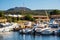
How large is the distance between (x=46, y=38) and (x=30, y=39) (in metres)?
0.44

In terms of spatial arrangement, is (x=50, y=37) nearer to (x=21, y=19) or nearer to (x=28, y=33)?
(x=28, y=33)

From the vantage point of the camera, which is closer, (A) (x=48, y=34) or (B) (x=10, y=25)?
(A) (x=48, y=34)

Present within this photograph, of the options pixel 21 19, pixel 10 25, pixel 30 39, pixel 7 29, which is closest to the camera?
pixel 30 39

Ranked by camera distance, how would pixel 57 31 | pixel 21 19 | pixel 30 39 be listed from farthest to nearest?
1. pixel 21 19
2. pixel 57 31
3. pixel 30 39

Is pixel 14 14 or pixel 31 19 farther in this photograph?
pixel 14 14

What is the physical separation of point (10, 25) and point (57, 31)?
2.29 meters

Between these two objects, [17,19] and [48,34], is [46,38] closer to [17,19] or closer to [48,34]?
[48,34]

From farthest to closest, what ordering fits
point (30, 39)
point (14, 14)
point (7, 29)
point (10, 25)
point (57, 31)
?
point (14, 14)
point (10, 25)
point (7, 29)
point (57, 31)
point (30, 39)

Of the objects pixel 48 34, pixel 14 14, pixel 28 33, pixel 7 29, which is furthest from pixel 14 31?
pixel 14 14

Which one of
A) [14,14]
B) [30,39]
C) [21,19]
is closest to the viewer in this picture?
[30,39]

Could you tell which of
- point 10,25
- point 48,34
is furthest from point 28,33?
point 10,25

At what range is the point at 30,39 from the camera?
6.96 metres

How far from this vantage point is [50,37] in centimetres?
721

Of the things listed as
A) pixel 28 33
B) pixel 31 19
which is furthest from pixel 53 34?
pixel 31 19
